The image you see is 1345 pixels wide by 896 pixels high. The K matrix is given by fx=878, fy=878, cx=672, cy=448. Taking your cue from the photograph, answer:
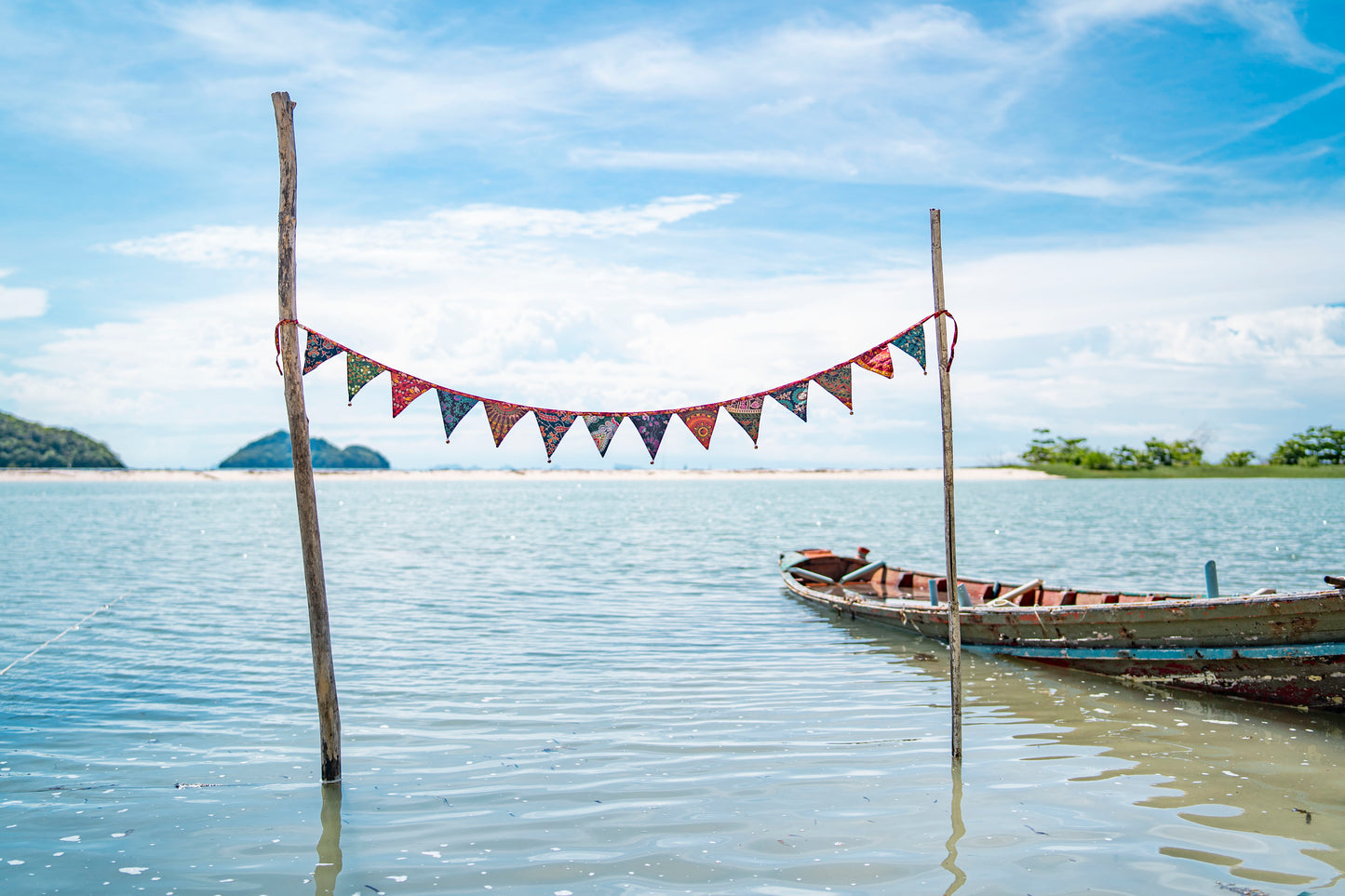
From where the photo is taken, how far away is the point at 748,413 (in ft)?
32.7

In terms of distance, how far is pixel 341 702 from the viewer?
11.1 m

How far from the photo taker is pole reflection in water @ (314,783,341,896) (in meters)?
6.23

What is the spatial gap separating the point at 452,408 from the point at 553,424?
114cm

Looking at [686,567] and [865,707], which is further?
[686,567]

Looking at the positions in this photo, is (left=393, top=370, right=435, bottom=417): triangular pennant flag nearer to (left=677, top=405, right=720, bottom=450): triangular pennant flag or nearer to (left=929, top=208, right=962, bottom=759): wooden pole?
(left=677, top=405, right=720, bottom=450): triangular pennant flag

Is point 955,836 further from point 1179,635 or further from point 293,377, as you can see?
point 293,377

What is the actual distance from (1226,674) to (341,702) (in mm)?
10838

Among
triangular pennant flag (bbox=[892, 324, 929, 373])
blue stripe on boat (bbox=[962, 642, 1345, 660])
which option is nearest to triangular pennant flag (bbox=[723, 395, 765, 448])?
triangular pennant flag (bbox=[892, 324, 929, 373])

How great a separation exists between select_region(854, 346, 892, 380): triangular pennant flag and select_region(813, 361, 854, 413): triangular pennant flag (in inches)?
7.1

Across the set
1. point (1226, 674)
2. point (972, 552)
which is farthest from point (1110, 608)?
point (972, 552)

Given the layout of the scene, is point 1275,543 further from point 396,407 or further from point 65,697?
point 65,697

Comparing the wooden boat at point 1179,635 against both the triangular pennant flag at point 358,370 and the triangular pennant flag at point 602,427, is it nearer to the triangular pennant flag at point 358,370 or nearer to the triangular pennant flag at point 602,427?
the triangular pennant flag at point 602,427

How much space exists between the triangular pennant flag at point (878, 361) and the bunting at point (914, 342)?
0.20 metres

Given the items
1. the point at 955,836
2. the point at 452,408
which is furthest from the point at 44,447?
the point at 955,836
